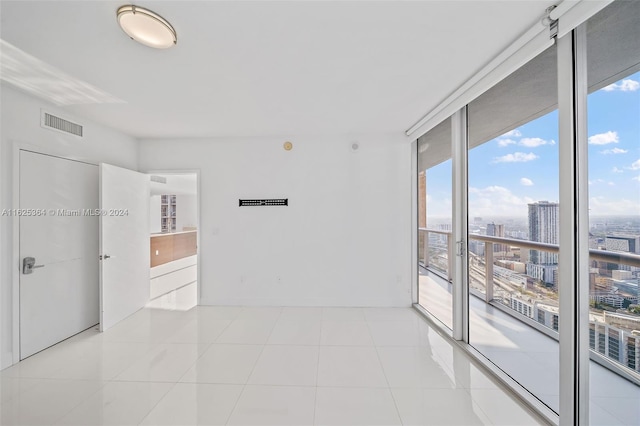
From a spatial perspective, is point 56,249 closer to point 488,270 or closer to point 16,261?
point 16,261

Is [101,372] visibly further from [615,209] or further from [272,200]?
[615,209]

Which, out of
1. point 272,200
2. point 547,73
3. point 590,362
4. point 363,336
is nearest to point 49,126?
point 272,200

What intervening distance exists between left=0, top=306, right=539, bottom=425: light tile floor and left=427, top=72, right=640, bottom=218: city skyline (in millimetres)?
1595

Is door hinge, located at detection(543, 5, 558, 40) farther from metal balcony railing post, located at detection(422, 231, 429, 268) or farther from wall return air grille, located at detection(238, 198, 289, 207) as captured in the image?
wall return air grille, located at detection(238, 198, 289, 207)

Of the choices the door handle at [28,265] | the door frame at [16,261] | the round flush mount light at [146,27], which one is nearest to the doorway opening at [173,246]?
the door frame at [16,261]

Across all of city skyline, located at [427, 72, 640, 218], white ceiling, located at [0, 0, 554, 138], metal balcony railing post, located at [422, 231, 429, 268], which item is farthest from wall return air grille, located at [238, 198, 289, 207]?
city skyline, located at [427, 72, 640, 218]

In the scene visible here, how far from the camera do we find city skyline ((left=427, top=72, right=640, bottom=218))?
1337mm

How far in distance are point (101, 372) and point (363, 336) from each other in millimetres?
2711

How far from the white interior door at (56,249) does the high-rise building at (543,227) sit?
486 cm

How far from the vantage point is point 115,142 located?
12.1ft

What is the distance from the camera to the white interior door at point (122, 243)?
3.23 meters

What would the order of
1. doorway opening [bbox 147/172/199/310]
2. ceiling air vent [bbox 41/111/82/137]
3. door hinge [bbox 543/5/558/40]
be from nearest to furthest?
1. door hinge [bbox 543/5/558/40]
2. ceiling air vent [bbox 41/111/82/137]
3. doorway opening [bbox 147/172/199/310]

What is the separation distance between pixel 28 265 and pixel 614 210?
495 centimetres

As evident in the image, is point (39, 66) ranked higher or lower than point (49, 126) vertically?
higher
